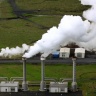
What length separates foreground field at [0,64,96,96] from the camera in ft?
197

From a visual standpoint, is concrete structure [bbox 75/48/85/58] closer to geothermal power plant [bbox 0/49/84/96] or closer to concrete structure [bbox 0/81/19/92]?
geothermal power plant [bbox 0/49/84/96]

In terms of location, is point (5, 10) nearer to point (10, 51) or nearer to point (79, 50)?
point (79, 50)

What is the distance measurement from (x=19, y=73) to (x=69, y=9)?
51.9 metres

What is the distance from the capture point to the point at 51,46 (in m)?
58.7

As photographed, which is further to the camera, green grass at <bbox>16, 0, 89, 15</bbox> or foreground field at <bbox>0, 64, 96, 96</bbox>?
green grass at <bbox>16, 0, 89, 15</bbox>

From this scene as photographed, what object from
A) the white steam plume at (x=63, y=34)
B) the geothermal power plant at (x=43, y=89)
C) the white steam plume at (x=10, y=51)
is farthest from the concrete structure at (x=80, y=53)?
the geothermal power plant at (x=43, y=89)

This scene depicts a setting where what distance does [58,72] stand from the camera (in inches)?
2554

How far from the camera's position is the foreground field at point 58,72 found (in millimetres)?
60044

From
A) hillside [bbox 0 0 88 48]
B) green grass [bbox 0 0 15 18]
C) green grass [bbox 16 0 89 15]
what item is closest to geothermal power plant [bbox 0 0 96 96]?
hillside [bbox 0 0 88 48]

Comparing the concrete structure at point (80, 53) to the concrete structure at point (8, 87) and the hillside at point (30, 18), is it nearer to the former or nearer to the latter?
the hillside at point (30, 18)

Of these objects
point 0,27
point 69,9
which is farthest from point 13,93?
point 69,9

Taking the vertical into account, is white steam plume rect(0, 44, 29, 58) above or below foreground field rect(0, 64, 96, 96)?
above

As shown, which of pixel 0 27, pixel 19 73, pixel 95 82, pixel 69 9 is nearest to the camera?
pixel 95 82

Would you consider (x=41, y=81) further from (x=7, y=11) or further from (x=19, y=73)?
(x=7, y=11)
